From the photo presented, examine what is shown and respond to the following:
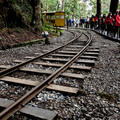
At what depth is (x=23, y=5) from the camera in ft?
41.4

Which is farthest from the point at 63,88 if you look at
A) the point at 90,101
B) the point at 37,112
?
the point at 37,112

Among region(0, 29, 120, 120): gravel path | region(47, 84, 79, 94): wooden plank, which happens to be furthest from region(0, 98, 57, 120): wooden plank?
region(47, 84, 79, 94): wooden plank

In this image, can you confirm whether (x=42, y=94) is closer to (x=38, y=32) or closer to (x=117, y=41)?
(x=117, y=41)

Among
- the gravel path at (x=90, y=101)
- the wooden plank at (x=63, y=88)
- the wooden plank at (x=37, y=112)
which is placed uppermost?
the wooden plank at (x=63, y=88)

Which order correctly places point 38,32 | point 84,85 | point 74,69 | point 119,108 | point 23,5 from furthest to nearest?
point 23,5 → point 38,32 → point 74,69 → point 84,85 → point 119,108

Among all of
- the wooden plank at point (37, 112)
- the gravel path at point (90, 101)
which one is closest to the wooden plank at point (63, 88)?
the gravel path at point (90, 101)

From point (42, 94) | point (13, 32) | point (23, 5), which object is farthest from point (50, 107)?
point (23, 5)

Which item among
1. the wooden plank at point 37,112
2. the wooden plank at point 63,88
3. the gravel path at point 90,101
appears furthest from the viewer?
the wooden plank at point 63,88

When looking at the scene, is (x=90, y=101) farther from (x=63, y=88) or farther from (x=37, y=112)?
(x=37, y=112)

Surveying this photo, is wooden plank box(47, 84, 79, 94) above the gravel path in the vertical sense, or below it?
above

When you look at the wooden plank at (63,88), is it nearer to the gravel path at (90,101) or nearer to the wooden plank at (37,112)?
the gravel path at (90,101)

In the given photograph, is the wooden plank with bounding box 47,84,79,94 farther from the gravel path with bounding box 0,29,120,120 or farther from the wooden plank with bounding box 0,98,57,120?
the wooden plank with bounding box 0,98,57,120

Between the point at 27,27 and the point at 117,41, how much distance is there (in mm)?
6509

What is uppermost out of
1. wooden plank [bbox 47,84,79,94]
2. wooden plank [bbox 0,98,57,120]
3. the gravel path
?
wooden plank [bbox 47,84,79,94]
